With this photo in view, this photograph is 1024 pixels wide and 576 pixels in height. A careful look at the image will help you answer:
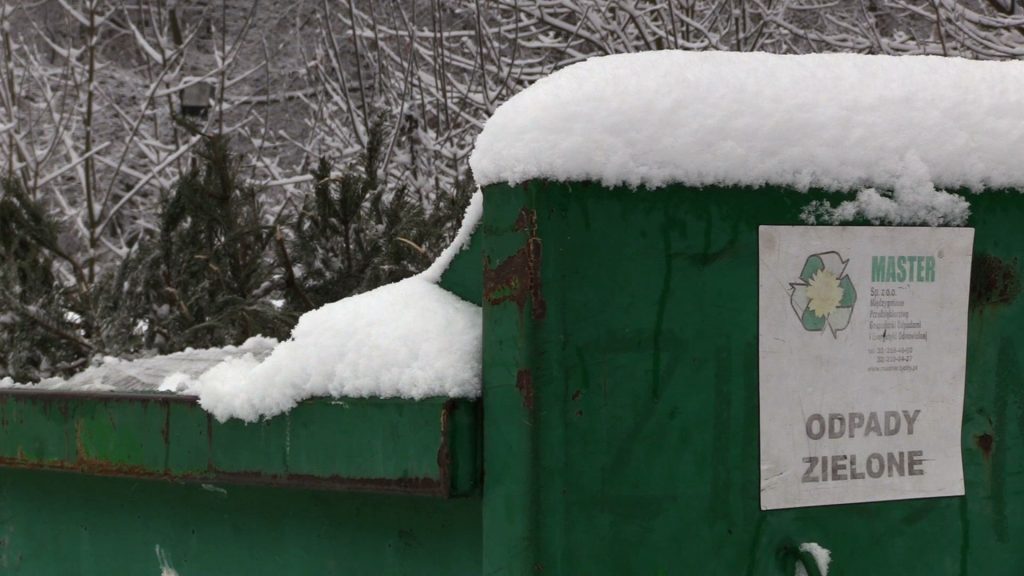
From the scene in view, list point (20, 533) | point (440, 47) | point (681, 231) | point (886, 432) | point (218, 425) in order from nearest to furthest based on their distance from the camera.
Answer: point (681, 231)
point (886, 432)
point (218, 425)
point (20, 533)
point (440, 47)

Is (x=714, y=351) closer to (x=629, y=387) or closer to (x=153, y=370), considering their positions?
(x=629, y=387)

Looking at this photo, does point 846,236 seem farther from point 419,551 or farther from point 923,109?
point 419,551

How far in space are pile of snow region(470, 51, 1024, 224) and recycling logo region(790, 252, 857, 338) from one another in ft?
0.22

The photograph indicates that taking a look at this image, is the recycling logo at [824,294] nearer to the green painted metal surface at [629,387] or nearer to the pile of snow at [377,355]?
the green painted metal surface at [629,387]

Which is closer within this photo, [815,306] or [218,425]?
[815,306]

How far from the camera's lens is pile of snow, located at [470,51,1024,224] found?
169 cm

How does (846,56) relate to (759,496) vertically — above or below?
above

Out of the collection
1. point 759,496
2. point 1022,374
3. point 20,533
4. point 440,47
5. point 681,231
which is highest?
point 440,47

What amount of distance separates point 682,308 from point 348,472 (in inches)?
20.7

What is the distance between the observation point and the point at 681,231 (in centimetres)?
171

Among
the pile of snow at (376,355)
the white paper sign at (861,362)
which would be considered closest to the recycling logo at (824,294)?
the white paper sign at (861,362)

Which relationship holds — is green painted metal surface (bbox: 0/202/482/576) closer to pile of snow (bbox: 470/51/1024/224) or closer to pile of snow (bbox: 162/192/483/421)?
pile of snow (bbox: 162/192/483/421)

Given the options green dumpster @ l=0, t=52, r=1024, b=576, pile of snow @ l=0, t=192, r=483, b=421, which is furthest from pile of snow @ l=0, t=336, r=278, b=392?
green dumpster @ l=0, t=52, r=1024, b=576

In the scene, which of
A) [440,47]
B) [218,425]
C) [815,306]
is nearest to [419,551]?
[218,425]
